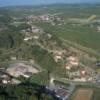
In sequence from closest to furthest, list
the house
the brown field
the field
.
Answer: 1. the brown field
2. the house
3. the field

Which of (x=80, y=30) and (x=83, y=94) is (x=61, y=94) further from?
(x=80, y=30)

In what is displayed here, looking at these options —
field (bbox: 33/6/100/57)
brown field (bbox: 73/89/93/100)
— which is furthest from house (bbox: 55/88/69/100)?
field (bbox: 33/6/100/57)

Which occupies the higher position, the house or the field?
the house

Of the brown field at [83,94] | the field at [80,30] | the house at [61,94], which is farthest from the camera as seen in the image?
the field at [80,30]

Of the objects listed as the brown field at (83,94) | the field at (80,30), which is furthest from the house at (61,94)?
the field at (80,30)

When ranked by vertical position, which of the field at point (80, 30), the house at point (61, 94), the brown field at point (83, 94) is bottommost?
the field at point (80, 30)

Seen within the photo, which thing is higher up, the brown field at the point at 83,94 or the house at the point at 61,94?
the brown field at the point at 83,94

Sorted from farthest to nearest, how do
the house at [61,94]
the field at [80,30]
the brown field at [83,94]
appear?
the field at [80,30] < the house at [61,94] < the brown field at [83,94]

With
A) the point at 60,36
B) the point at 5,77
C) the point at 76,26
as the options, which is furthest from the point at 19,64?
the point at 76,26

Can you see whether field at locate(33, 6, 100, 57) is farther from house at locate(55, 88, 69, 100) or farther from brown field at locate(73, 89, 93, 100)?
house at locate(55, 88, 69, 100)

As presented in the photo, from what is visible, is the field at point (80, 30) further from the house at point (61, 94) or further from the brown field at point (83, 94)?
the house at point (61, 94)
